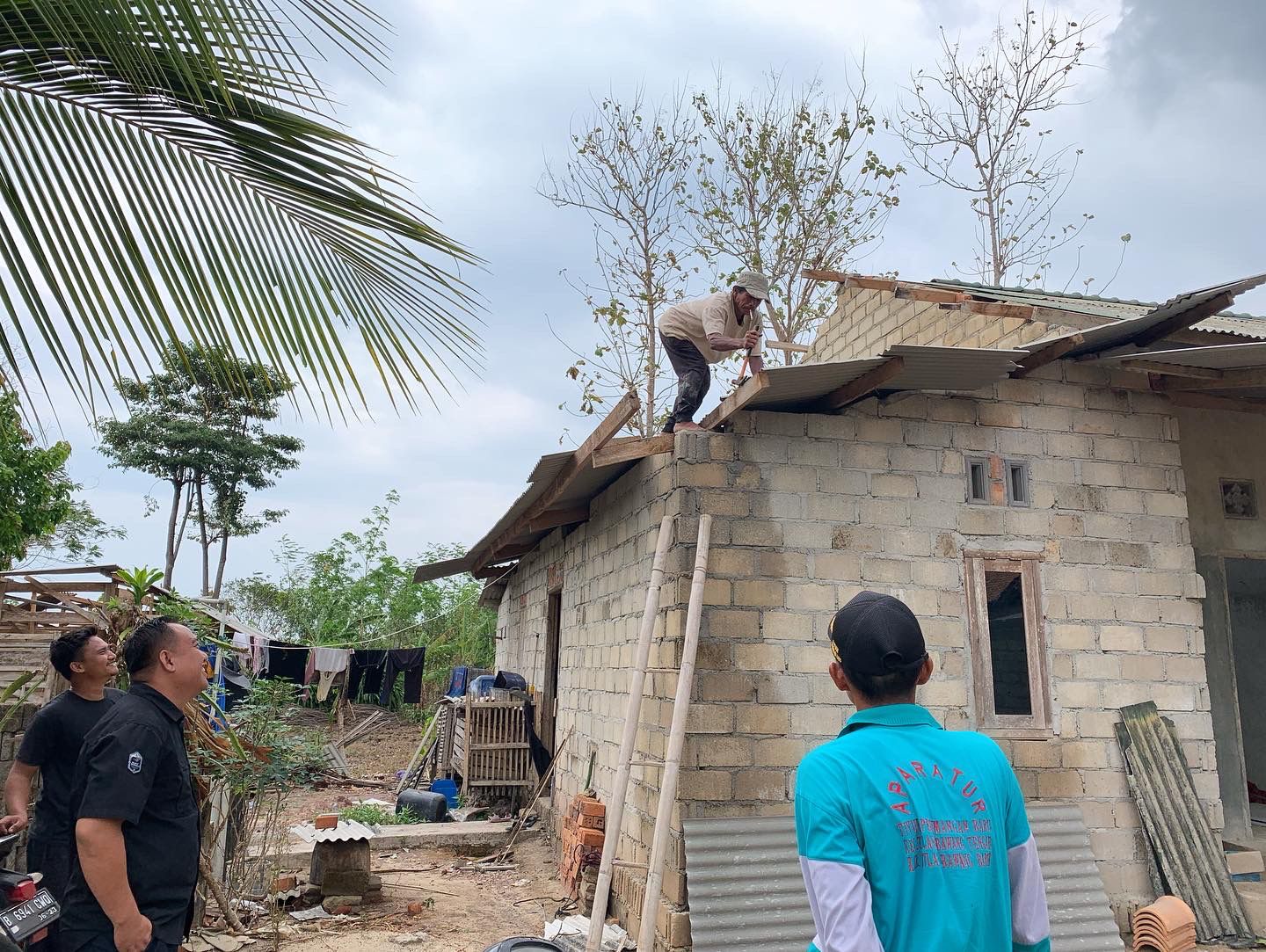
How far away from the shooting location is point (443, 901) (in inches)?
283

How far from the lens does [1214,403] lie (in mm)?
7059

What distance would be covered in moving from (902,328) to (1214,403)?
316 cm

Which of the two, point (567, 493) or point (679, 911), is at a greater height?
point (567, 493)

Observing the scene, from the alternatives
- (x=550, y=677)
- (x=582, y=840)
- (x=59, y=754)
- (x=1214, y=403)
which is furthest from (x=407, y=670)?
(x=1214, y=403)

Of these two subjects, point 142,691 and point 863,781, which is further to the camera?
point 142,691

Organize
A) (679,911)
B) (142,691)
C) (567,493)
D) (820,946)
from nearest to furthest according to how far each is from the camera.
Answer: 1. (820,946)
2. (142,691)
3. (679,911)
4. (567,493)

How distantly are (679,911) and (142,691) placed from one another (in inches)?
136

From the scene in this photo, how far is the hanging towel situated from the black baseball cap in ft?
56.1

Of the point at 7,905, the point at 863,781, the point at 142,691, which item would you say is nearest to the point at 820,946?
the point at 863,781

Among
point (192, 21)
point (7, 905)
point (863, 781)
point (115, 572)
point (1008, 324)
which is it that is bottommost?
point (7, 905)

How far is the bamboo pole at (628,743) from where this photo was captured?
5129 mm

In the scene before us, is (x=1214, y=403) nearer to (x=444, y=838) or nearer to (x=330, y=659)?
(x=444, y=838)

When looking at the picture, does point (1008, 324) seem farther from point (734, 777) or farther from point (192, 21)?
point (192, 21)

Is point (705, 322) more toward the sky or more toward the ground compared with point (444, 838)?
more toward the sky
